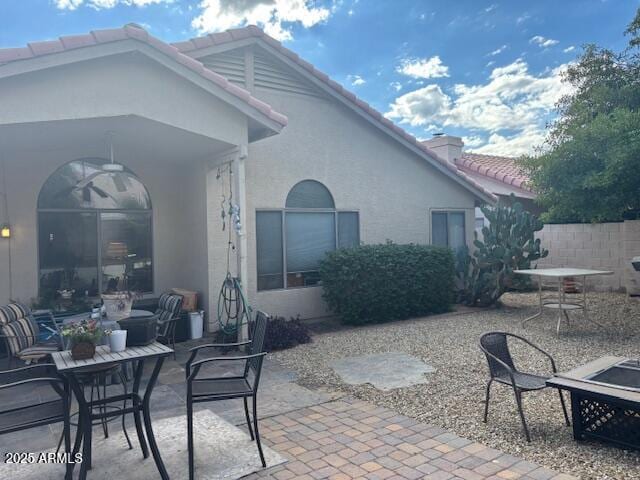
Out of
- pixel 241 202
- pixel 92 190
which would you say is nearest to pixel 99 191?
pixel 92 190

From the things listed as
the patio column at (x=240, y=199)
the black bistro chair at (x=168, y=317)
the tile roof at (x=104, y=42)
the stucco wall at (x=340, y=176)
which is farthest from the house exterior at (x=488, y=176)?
the tile roof at (x=104, y=42)

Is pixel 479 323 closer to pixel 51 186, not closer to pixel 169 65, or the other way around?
pixel 169 65

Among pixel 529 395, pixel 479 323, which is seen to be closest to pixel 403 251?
pixel 479 323

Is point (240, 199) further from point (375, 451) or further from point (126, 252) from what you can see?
point (375, 451)

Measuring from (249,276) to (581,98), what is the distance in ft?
30.8

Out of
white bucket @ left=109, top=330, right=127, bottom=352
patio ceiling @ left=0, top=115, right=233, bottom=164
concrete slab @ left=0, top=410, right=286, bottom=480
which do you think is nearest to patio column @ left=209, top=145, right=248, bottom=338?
patio ceiling @ left=0, top=115, right=233, bottom=164

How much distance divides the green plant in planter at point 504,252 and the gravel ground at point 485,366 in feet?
1.91

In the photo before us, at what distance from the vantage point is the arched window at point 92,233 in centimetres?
775

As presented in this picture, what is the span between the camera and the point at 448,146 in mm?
16453

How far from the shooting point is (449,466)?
3.52 m

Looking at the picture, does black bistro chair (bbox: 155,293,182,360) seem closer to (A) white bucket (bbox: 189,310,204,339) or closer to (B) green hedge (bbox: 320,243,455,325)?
(A) white bucket (bbox: 189,310,204,339)

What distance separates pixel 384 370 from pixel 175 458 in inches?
124

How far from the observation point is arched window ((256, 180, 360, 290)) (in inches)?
356

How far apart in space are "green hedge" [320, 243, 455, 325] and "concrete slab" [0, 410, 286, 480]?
490 centimetres
